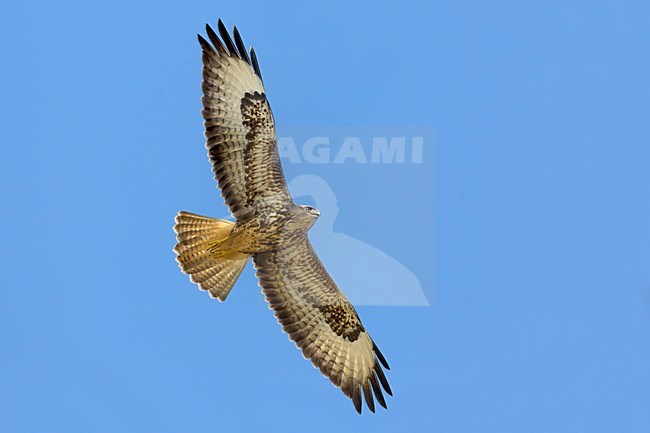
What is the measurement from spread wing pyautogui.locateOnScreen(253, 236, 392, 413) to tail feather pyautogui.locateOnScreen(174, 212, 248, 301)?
0.18m

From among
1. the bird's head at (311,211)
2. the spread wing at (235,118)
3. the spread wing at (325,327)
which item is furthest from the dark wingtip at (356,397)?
the spread wing at (235,118)

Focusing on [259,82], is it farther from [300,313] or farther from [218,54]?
[300,313]

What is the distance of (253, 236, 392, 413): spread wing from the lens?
6.61m

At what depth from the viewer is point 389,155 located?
6918mm

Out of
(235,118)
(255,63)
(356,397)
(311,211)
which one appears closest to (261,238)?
(311,211)

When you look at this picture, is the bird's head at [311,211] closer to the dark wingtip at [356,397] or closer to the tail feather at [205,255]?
the tail feather at [205,255]

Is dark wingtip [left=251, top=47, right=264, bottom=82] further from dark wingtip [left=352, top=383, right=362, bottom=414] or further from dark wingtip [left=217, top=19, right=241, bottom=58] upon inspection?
dark wingtip [left=352, top=383, right=362, bottom=414]

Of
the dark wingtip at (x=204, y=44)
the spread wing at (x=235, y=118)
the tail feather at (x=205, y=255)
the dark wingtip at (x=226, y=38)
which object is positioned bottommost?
the tail feather at (x=205, y=255)

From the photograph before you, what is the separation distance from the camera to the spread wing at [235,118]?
627cm

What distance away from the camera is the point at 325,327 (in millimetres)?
6680

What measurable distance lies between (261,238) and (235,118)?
613mm

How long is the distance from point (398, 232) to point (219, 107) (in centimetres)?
129

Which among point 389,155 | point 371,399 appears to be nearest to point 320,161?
point 389,155

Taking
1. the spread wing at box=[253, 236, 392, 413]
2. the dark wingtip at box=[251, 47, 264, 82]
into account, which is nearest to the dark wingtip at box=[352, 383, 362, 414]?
the spread wing at box=[253, 236, 392, 413]
